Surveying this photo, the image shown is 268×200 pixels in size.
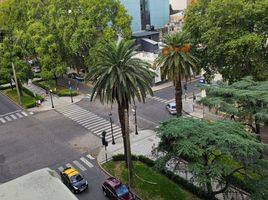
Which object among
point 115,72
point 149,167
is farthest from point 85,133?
point 115,72

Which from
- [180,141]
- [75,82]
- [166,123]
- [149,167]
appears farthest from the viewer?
[75,82]

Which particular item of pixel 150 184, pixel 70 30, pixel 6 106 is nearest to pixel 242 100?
pixel 150 184

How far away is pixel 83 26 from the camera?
5591cm

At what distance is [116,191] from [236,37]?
19.6 meters

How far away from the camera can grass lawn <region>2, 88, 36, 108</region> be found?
54.3 metres

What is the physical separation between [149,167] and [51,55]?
33.0 m

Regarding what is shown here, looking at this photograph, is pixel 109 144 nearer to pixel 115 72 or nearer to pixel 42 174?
pixel 115 72

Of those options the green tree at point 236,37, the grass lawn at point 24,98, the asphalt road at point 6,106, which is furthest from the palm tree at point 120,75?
the asphalt road at point 6,106

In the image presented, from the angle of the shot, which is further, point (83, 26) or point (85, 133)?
point (83, 26)

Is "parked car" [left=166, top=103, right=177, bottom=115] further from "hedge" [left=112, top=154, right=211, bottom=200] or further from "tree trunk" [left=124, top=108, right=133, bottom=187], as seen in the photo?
"tree trunk" [left=124, top=108, right=133, bottom=187]

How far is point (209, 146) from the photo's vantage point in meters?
22.2

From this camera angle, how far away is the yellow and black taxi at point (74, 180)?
30.5 m

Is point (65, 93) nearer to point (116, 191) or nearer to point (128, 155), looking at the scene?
point (128, 155)

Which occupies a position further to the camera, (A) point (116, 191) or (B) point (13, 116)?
(B) point (13, 116)
